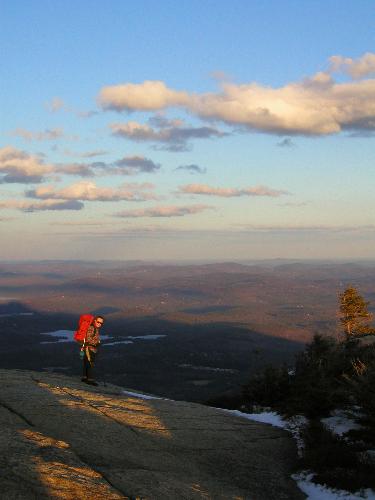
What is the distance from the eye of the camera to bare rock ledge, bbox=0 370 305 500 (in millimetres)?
8469

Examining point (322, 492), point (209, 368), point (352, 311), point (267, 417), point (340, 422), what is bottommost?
point (209, 368)

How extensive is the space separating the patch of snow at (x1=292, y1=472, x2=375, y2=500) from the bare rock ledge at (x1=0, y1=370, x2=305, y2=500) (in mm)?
222

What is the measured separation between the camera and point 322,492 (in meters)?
10.4

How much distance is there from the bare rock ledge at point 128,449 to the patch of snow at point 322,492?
0.22 metres

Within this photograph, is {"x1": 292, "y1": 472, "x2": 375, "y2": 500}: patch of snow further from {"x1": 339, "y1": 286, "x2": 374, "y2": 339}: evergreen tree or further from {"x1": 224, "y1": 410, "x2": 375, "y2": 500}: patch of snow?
{"x1": 339, "y1": 286, "x2": 374, "y2": 339}: evergreen tree

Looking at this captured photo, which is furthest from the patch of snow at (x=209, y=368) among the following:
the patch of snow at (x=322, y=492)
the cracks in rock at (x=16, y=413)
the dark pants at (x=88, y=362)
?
the patch of snow at (x=322, y=492)

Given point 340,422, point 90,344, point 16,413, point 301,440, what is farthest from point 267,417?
point 16,413

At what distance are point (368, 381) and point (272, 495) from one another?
4.68 meters

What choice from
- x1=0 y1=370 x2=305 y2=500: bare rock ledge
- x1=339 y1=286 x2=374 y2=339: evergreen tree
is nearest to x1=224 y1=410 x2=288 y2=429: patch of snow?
x1=0 y1=370 x2=305 y2=500: bare rock ledge

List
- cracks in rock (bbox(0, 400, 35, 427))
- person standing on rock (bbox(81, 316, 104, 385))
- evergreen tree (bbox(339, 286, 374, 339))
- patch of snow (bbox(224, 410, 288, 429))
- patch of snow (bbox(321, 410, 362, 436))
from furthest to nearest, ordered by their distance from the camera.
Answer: evergreen tree (bbox(339, 286, 374, 339))
person standing on rock (bbox(81, 316, 104, 385))
patch of snow (bbox(224, 410, 288, 429))
patch of snow (bbox(321, 410, 362, 436))
cracks in rock (bbox(0, 400, 35, 427))

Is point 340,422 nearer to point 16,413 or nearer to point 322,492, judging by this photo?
point 322,492

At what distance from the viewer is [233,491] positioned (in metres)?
9.83

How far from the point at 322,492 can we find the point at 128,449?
4071 mm

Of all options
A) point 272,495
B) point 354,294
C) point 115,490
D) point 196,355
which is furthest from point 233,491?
point 196,355
